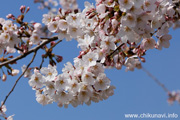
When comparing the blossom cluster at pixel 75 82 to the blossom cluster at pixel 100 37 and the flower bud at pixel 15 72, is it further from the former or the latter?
the flower bud at pixel 15 72

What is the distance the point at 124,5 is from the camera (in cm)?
209

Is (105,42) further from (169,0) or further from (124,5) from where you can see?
(169,0)

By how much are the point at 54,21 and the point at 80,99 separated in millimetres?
1074

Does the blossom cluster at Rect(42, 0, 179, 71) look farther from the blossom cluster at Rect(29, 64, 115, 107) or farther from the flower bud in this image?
the flower bud

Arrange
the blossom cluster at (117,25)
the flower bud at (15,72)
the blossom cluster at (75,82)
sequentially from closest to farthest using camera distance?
the blossom cluster at (117,25), the blossom cluster at (75,82), the flower bud at (15,72)

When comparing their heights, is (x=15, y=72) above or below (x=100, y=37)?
above

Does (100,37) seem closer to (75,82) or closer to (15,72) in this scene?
(75,82)

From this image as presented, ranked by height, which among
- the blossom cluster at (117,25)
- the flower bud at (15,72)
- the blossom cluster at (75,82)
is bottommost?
the blossom cluster at (75,82)

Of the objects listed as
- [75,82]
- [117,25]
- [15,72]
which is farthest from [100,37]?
[15,72]

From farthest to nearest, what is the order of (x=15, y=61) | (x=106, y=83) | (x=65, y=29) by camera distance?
1. (x=15, y=61)
2. (x=65, y=29)
3. (x=106, y=83)

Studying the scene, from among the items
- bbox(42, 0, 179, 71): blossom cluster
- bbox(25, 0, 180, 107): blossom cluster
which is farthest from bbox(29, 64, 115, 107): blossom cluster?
bbox(42, 0, 179, 71): blossom cluster

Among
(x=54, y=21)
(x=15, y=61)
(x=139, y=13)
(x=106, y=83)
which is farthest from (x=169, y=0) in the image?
(x=15, y=61)

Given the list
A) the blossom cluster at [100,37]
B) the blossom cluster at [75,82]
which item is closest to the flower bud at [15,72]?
the blossom cluster at [100,37]

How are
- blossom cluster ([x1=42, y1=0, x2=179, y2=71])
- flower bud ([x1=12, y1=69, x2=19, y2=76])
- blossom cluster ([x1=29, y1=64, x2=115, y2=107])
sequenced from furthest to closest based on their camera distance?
flower bud ([x1=12, y1=69, x2=19, y2=76]) → blossom cluster ([x1=29, y1=64, x2=115, y2=107]) → blossom cluster ([x1=42, y1=0, x2=179, y2=71])
